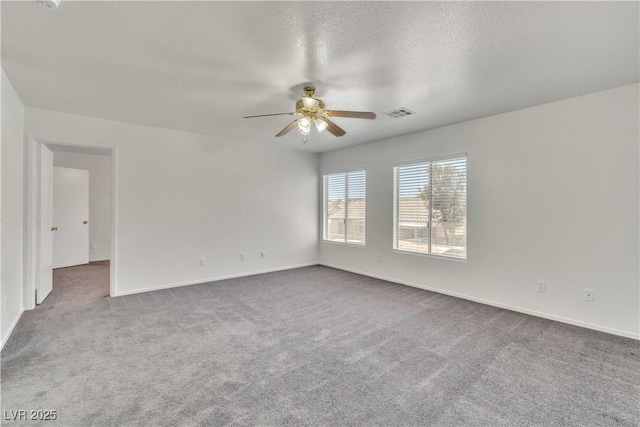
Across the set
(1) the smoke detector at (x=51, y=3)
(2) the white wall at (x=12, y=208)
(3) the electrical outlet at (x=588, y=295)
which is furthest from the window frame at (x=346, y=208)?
(2) the white wall at (x=12, y=208)

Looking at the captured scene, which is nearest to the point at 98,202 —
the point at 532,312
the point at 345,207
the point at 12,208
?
the point at 12,208

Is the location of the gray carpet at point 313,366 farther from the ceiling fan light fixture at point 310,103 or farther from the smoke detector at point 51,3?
the smoke detector at point 51,3

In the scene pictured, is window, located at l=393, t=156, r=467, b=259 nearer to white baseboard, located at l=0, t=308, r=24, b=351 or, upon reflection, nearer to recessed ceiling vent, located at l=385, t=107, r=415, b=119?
recessed ceiling vent, located at l=385, t=107, r=415, b=119

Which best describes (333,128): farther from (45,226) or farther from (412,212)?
(45,226)

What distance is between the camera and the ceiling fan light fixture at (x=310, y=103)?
2832mm

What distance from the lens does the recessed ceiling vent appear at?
3.50 m

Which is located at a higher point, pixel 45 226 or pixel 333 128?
pixel 333 128

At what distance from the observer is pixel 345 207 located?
234 inches

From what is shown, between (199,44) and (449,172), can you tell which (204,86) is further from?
(449,172)

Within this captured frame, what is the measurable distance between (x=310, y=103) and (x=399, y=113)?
1372mm

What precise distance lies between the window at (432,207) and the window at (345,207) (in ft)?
2.68

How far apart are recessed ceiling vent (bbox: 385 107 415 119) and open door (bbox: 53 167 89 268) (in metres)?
6.77

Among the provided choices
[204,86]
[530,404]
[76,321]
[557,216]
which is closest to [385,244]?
[557,216]

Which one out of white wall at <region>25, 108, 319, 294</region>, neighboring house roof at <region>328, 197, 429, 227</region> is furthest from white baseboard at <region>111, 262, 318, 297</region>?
neighboring house roof at <region>328, 197, 429, 227</region>
